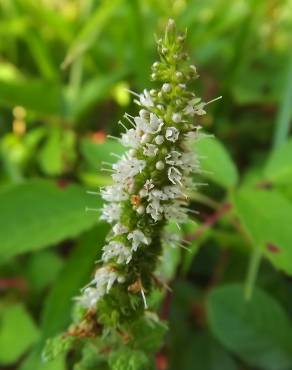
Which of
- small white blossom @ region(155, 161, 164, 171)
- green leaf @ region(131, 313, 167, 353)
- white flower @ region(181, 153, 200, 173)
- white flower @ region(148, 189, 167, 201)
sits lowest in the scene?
green leaf @ region(131, 313, 167, 353)

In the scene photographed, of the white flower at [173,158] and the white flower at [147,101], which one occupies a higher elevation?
the white flower at [147,101]

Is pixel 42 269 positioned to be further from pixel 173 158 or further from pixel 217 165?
pixel 173 158

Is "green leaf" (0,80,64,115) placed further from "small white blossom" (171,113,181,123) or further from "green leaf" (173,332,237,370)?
"small white blossom" (171,113,181,123)

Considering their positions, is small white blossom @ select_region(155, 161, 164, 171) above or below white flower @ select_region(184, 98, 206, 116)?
below


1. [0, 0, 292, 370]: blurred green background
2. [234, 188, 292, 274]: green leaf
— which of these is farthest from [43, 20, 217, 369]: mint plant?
[234, 188, 292, 274]: green leaf

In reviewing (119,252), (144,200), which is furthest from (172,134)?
(119,252)

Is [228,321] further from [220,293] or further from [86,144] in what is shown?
[86,144]

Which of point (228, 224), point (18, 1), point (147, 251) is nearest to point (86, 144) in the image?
point (228, 224)

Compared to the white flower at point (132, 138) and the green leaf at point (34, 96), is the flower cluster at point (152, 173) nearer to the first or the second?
the white flower at point (132, 138)

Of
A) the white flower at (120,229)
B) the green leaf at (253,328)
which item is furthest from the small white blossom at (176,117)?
the green leaf at (253,328)
